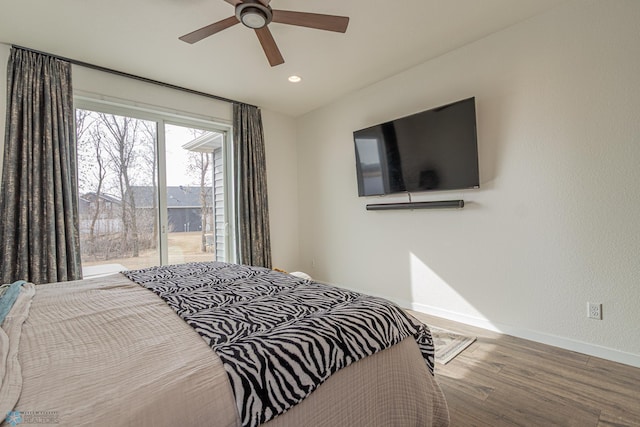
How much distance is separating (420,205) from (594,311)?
1552 mm

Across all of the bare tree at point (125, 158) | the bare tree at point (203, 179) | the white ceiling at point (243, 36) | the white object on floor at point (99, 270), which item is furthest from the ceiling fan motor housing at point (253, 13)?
the white object on floor at point (99, 270)

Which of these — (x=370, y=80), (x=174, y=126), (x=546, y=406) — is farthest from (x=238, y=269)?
(x=370, y=80)

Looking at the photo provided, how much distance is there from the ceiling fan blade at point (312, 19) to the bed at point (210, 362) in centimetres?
166

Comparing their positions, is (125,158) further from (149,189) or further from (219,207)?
(219,207)

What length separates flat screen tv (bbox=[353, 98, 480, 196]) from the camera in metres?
2.73

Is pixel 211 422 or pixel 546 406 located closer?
pixel 211 422

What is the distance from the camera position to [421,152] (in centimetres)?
304

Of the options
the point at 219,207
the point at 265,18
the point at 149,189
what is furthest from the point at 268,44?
the point at 219,207

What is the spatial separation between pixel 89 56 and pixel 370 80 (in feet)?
9.24

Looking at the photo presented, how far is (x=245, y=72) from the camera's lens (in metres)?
3.19

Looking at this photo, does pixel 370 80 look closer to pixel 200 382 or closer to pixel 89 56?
pixel 89 56

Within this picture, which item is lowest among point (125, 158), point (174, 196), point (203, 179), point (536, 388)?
point (536, 388)

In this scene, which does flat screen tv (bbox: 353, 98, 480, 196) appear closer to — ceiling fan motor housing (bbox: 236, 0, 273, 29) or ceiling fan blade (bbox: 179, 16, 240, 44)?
ceiling fan motor housing (bbox: 236, 0, 273, 29)

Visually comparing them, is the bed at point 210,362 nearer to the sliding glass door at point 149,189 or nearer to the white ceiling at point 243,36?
the sliding glass door at point 149,189
